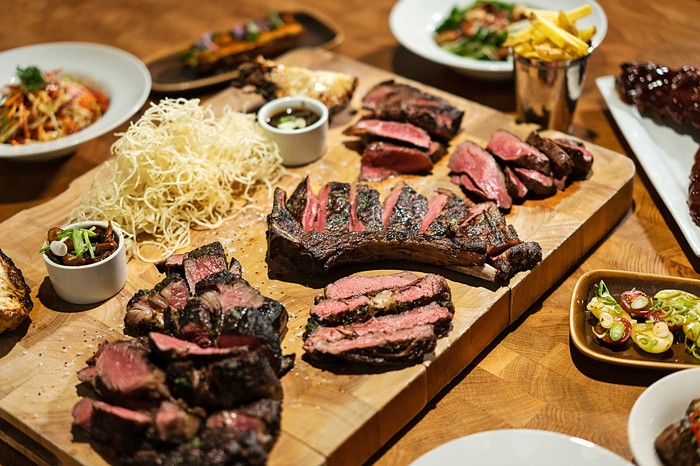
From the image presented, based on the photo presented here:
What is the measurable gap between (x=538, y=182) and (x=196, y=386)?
8.39 feet

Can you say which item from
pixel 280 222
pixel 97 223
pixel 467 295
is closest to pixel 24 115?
pixel 97 223

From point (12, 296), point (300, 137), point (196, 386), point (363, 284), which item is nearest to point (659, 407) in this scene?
point (363, 284)

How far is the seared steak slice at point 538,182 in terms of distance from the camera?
195 inches

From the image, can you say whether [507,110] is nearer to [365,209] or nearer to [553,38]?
[553,38]

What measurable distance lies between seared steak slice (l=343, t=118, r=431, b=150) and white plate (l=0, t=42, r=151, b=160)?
5.57ft

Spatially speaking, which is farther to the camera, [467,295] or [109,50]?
[109,50]

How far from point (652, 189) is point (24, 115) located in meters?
4.64

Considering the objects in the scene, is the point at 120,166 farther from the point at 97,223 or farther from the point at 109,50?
the point at 109,50

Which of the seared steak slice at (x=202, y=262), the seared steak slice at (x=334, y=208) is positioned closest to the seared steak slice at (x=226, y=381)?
the seared steak slice at (x=202, y=262)

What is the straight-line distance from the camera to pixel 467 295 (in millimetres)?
4281

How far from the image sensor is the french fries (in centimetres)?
545

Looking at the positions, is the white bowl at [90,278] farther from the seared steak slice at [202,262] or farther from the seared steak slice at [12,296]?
the seared steak slice at [202,262]

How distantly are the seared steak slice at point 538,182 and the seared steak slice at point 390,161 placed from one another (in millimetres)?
663

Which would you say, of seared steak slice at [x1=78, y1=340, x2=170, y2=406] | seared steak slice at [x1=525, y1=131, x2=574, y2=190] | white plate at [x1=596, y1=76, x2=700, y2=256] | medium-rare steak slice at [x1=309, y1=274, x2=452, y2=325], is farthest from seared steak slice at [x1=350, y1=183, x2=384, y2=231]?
white plate at [x1=596, y1=76, x2=700, y2=256]
